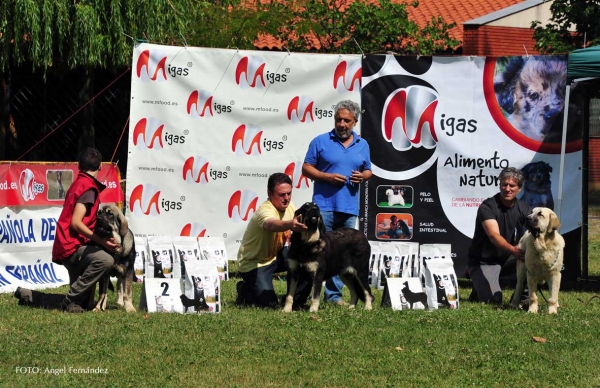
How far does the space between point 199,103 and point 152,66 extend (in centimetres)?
67

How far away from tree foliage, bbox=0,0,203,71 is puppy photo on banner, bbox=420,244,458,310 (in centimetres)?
828

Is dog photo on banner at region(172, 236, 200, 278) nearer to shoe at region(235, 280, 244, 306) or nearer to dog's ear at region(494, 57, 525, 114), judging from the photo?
shoe at region(235, 280, 244, 306)

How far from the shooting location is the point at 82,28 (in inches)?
605

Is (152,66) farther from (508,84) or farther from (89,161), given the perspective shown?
(508,84)

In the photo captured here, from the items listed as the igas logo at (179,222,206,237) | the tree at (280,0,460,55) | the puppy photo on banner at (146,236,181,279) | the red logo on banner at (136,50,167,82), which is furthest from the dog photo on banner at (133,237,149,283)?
Result: the tree at (280,0,460,55)

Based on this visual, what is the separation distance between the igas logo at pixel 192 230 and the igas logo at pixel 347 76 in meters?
2.25

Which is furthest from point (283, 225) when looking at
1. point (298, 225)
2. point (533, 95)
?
point (533, 95)

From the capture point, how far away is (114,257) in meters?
7.93

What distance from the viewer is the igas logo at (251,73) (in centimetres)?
1048

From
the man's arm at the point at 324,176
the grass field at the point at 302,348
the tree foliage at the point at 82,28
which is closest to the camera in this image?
the grass field at the point at 302,348

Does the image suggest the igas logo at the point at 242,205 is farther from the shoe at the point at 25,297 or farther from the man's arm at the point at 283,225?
the shoe at the point at 25,297

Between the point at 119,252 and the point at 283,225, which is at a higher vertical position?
the point at 283,225

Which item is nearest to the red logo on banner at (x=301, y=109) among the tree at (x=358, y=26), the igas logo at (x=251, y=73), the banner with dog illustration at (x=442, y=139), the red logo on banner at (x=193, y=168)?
the igas logo at (x=251, y=73)

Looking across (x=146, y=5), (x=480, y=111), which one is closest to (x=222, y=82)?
(x=480, y=111)
